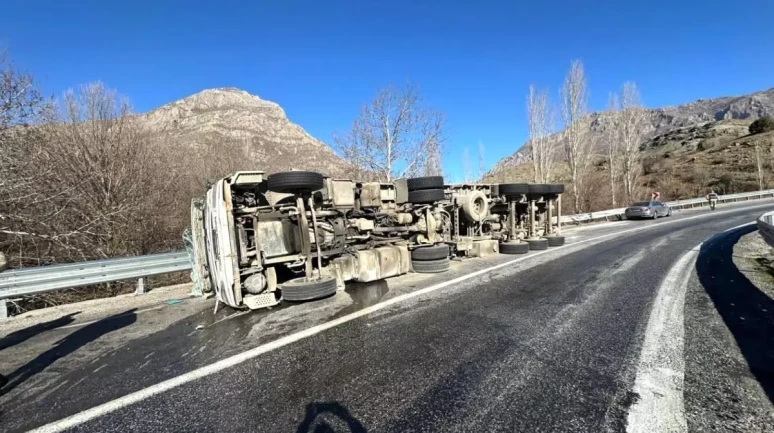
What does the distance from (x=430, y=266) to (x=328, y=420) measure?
17.0 feet

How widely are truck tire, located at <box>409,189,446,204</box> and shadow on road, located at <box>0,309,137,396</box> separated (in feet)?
17.8

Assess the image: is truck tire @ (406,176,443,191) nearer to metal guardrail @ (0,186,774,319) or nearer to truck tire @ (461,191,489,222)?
truck tire @ (461,191,489,222)

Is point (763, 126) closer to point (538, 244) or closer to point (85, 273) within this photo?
point (538, 244)

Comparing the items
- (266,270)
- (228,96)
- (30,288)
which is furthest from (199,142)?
(228,96)

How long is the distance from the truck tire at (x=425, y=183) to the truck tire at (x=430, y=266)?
1680 mm

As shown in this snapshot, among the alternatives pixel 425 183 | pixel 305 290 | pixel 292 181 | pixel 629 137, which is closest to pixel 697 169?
pixel 629 137

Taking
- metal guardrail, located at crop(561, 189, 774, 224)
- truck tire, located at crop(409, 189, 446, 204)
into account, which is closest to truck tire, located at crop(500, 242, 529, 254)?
truck tire, located at crop(409, 189, 446, 204)

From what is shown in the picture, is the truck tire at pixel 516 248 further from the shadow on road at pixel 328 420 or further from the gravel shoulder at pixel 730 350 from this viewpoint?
the shadow on road at pixel 328 420

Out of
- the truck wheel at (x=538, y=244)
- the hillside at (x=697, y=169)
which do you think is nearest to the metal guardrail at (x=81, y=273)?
Answer: the truck wheel at (x=538, y=244)

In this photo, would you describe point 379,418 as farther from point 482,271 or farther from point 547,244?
point 547,244

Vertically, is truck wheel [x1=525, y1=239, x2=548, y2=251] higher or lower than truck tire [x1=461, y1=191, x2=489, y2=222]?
lower

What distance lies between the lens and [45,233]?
7930 mm

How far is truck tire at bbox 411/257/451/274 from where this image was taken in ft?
23.9

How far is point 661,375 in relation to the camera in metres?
2.70
